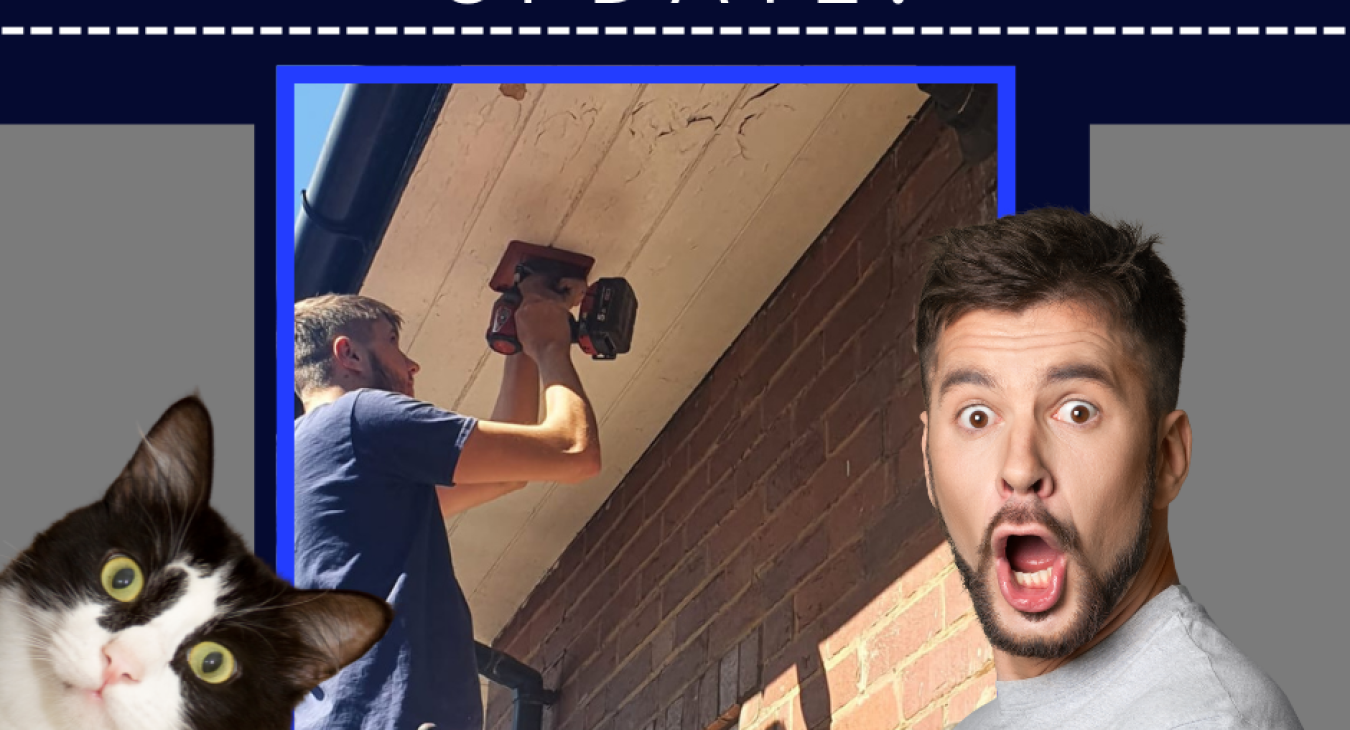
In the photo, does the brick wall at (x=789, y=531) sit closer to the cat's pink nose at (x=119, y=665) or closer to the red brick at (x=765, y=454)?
the red brick at (x=765, y=454)

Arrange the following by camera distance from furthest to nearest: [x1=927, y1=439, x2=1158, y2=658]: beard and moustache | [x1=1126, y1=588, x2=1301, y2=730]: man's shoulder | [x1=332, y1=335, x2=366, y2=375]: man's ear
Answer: [x1=332, y1=335, x2=366, y2=375]: man's ear < [x1=927, y1=439, x2=1158, y2=658]: beard and moustache < [x1=1126, y1=588, x2=1301, y2=730]: man's shoulder

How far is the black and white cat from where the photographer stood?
1335 millimetres

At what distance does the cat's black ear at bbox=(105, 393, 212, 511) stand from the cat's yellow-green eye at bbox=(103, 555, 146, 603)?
70 mm

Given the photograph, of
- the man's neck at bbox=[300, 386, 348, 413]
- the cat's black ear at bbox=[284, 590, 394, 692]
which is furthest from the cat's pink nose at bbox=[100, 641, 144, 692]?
the man's neck at bbox=[300, 386, 348, 413]

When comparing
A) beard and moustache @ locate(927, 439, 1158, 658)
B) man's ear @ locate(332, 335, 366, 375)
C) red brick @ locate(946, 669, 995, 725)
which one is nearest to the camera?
beard and moustache @ locate(927, 439, 1158, 658)

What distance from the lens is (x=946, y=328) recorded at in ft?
4.56

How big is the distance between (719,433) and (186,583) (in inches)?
25.2

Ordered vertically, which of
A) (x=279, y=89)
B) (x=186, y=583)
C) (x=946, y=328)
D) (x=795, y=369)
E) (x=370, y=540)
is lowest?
(x=186, y=583)

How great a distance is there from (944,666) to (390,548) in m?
0.59

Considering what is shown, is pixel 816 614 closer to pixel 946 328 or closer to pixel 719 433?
pixel 719 433

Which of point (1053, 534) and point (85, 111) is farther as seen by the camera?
point (85, 111)

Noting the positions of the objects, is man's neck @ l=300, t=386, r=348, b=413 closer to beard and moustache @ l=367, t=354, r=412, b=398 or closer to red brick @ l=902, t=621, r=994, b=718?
beard and moustache @ l=367, t=354, r=412, b=398

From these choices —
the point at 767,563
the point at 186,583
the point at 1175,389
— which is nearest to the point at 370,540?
the point at 186,583

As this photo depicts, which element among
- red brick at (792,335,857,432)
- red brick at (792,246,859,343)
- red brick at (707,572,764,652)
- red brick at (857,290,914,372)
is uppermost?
red brick at (792,246,859,343)
